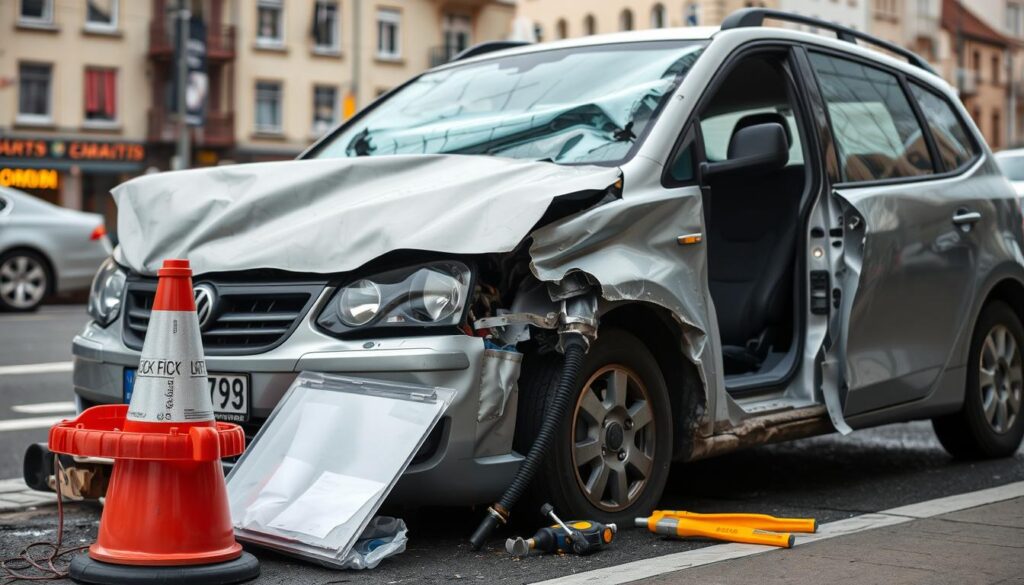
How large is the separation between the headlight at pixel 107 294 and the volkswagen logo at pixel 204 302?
529mm

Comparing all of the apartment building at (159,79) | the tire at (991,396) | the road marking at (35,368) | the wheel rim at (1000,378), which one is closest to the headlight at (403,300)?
the tire at (991,396)

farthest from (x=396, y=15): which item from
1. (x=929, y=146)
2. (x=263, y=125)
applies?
(x=929, y=146)

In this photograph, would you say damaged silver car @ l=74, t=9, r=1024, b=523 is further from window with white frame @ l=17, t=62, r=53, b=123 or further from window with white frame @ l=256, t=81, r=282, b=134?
window with white frame @ l=256, t=81, r=282, b=134

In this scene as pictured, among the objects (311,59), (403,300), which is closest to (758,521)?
(403,300)

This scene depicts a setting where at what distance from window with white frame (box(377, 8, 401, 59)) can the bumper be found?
44.1 meters

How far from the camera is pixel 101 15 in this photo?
138 ft

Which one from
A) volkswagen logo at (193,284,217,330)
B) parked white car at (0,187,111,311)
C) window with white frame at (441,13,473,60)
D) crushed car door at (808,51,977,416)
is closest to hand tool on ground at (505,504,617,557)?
volkswagen logo at (193,284,217,330)

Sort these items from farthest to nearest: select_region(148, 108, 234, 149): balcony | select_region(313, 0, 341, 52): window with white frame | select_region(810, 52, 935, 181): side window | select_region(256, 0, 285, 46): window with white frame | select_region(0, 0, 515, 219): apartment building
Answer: select_region(313, 0, 341, 52): window with white frame < select_region(256, 0, 285, 46): window with white frame < select_region(148, 108, 234, 149): balcony < select_region(0, 0, 515, 219): apartment building < select_region(810, 52, 935, 181): side window

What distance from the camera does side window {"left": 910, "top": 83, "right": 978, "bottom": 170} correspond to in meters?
6.84

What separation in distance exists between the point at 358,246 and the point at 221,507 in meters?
0.91

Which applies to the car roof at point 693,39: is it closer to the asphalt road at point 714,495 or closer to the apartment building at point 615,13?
the asphalt road at point 714,495

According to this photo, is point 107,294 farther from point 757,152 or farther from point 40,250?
point 40,250

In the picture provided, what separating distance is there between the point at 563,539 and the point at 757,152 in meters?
1.63

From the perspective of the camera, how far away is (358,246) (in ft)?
14.9
